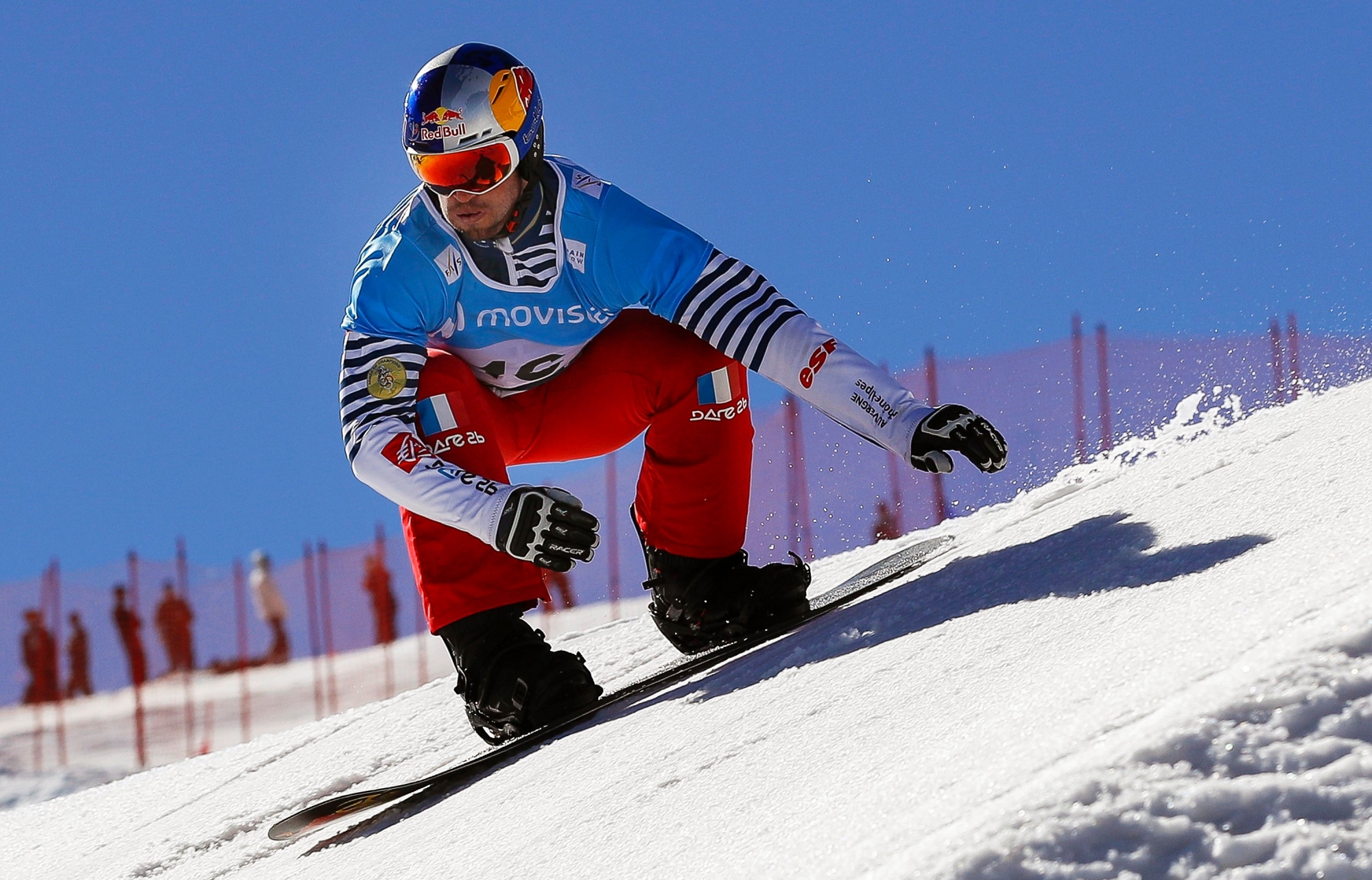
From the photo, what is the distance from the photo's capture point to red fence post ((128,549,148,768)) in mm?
13211

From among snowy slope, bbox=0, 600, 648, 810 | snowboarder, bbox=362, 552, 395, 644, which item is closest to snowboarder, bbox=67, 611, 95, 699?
snowy slope, bbox=0, 600, 648, 810

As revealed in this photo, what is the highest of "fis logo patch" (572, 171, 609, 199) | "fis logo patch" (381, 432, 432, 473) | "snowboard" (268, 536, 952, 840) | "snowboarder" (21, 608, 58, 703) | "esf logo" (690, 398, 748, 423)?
"fis logo patch" (572, 171, 609, 199)

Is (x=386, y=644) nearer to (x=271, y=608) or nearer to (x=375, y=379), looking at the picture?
(x=271, y=608)

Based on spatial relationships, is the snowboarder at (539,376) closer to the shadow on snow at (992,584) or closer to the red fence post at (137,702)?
the shadow on snow at (992,584)

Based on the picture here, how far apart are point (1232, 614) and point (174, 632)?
14259mm

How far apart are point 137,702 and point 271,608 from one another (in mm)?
2503

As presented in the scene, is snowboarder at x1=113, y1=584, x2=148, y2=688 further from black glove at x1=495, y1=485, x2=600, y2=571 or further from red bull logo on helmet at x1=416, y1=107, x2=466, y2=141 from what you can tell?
black glove at x1=495, y1=485, x2=600, y2=571

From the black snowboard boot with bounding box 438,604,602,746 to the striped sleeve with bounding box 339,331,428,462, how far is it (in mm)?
463

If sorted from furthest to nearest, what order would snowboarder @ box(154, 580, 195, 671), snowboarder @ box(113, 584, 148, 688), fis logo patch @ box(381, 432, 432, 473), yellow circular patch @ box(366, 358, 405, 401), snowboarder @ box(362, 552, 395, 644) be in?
snowboarder @ box(154, 580, 195, 671), snowboarder @ box(362, 552, 395, 644), snowboarder @ box(113, 584, 148, 688), yellow circular patch @ box(366, 358, 405, 401), fis logo patch @ box(381, 432, 432, 473)

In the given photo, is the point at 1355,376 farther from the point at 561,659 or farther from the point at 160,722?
the point at 160,722

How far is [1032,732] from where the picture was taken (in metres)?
1.59

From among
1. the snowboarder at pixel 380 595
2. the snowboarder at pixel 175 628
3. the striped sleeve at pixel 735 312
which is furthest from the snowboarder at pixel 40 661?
the striped sleeve at pixel 735 312

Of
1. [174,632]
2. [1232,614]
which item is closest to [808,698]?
[1232,614]

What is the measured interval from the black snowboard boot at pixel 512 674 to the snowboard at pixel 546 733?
A: 0.04 m
